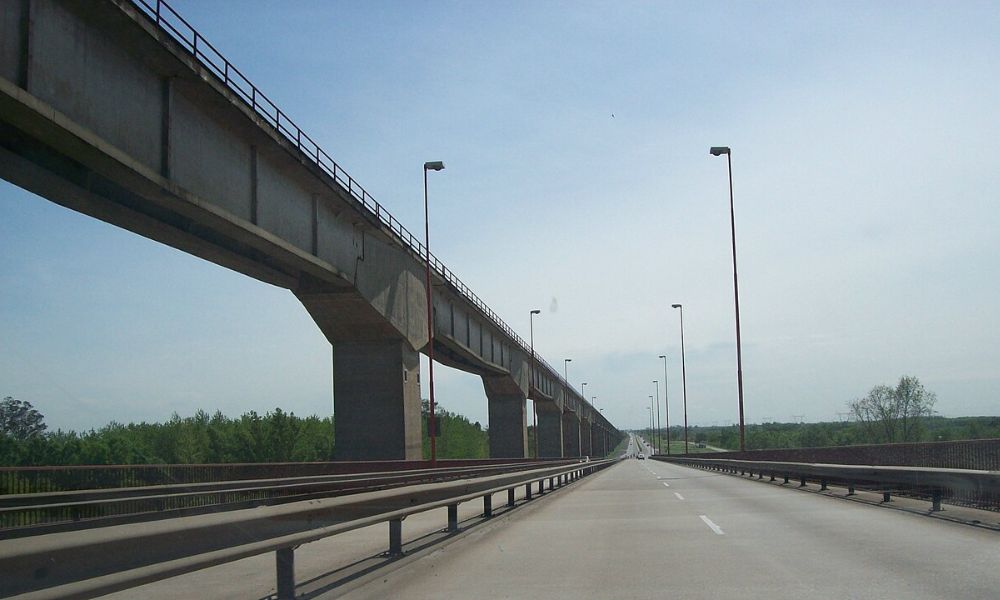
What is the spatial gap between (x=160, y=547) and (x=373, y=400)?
32723mm

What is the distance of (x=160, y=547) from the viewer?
541cm

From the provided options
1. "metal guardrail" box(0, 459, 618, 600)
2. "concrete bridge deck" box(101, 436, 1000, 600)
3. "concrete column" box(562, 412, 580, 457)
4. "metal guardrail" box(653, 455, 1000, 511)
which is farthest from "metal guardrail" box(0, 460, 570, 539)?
"concrete column" box(562, 412, 580, 457)

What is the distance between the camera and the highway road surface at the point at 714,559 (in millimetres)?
7902

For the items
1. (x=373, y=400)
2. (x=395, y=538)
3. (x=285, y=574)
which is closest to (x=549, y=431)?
(x=373, y=400)

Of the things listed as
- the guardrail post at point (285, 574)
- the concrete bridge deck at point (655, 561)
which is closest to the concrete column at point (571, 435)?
the concrete bridge deck at point (655, 561)

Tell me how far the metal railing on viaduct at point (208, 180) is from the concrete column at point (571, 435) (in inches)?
3020

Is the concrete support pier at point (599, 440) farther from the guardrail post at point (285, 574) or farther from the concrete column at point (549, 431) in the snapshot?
the guardrail post at point (285, 574)

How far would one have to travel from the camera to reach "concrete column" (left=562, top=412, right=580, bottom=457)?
116312 millimetres

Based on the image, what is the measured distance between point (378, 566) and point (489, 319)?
45.2 meters

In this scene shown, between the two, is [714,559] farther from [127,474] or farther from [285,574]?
[127,474]

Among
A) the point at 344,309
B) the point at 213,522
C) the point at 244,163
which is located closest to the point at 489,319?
the point at 344,309

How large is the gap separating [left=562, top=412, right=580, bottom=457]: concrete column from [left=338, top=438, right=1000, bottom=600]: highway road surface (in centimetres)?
10081

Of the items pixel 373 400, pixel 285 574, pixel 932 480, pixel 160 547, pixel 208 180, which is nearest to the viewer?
pixel 160 547

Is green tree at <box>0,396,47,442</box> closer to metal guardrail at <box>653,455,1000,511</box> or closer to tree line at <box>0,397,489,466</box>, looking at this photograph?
tree line at <box>0,397,489,466</box>
